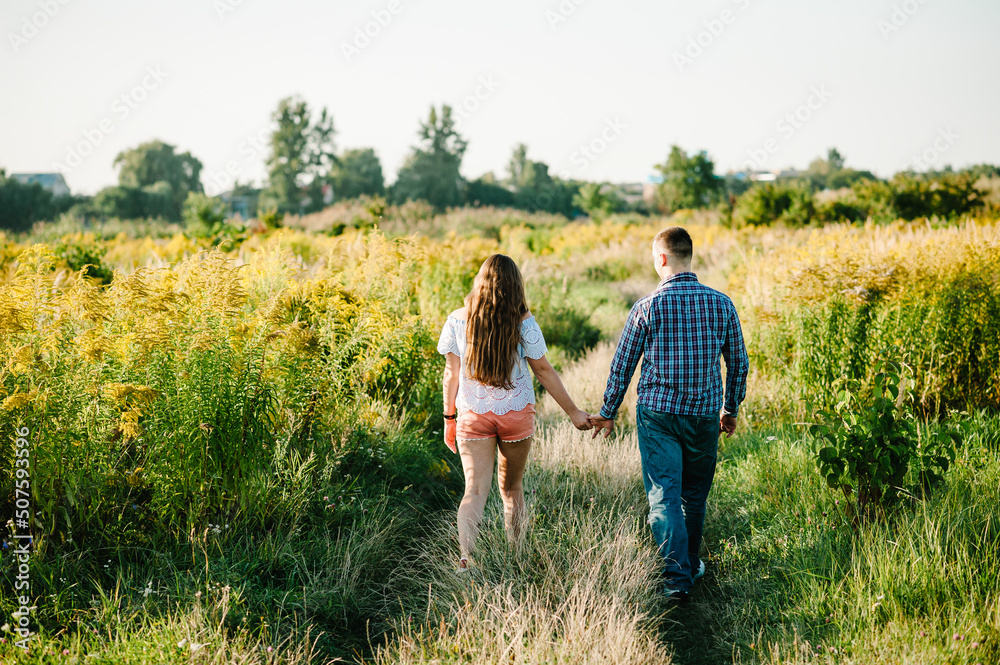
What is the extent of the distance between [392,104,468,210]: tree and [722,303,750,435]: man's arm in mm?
45528

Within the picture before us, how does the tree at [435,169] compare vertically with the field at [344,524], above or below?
above

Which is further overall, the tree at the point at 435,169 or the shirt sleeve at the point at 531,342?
the tree at the point at 435,169

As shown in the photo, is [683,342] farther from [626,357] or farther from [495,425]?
[495,425]

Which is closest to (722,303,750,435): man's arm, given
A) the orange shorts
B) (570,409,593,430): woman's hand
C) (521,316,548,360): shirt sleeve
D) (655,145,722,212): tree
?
(570,409,593,430): woman's hand

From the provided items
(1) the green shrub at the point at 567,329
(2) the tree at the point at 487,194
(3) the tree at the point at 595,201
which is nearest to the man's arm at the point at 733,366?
(1) the green shrub at the point at 567,329

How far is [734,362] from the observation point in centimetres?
335

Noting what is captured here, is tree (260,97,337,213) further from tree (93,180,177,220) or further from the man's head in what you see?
the man's head

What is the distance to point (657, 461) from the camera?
329cm

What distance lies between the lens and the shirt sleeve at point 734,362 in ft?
10.8

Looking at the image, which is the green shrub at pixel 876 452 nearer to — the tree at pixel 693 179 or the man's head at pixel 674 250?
the man's head at pixel 674 250

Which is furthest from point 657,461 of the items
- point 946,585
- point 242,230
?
point 242,230

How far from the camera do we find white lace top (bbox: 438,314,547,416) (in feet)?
10.9

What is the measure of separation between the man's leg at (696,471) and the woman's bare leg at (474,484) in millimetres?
1025

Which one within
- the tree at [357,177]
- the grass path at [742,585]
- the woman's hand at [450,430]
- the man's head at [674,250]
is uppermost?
the tree at [357,177]
